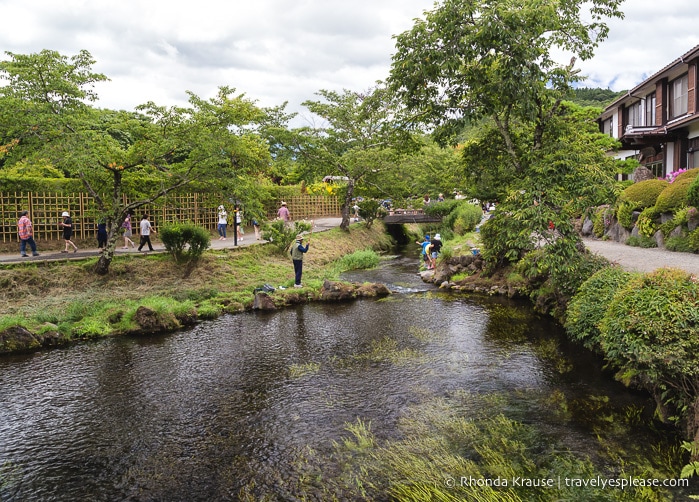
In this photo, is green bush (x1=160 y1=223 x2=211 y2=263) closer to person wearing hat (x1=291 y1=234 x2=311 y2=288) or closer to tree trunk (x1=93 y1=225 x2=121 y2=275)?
tree trunk (x1=93 y1=225 x2=121 y2=275)

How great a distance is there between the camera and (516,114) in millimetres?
13133

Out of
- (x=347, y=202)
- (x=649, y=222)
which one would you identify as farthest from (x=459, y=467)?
(x=347, y=202)

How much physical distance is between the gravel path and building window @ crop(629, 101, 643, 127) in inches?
559

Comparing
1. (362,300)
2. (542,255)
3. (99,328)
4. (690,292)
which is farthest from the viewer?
(362,300)

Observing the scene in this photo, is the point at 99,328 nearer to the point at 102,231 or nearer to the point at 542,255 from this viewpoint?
the point at 102,231

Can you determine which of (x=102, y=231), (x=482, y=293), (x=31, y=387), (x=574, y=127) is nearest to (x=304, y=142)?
(x=102, y=231)

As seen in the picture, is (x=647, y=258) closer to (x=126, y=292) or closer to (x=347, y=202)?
(x=126, y=292)

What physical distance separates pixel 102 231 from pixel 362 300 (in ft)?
36.5

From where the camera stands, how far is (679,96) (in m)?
25.1

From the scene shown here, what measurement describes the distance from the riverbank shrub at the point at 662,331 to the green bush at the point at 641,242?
14.2 meters

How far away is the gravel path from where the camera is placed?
538 inches

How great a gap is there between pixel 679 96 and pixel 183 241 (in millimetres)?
27146

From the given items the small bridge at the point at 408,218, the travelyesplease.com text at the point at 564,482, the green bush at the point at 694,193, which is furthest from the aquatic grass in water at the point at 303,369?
the small bridge at the point at 408,218

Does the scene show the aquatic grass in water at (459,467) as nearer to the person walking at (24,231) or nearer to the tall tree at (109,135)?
the tall tree at (109,135)
